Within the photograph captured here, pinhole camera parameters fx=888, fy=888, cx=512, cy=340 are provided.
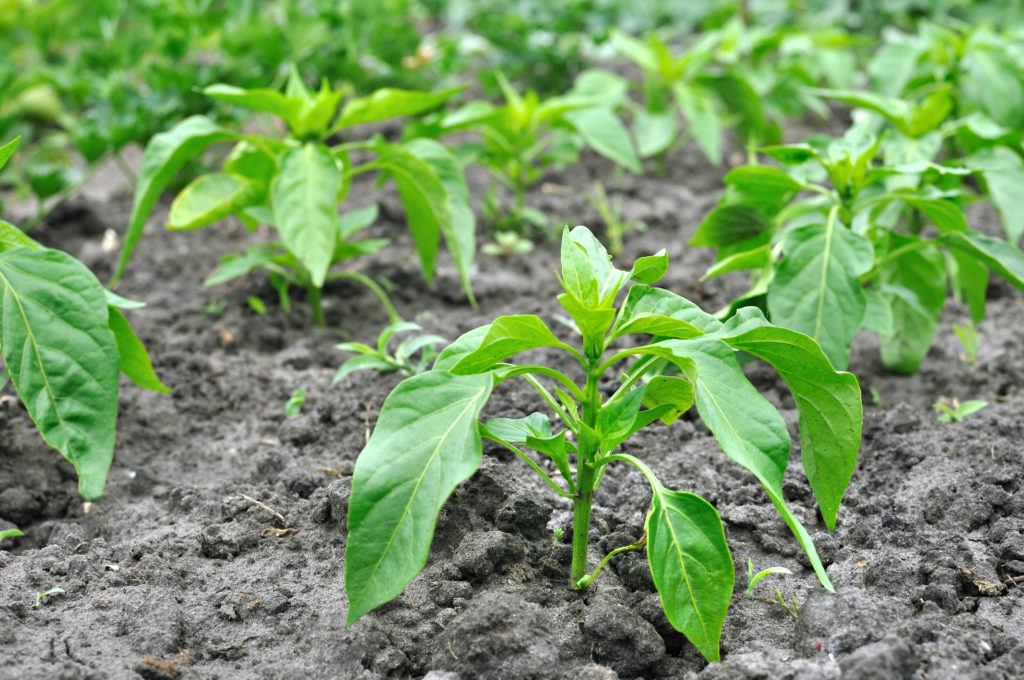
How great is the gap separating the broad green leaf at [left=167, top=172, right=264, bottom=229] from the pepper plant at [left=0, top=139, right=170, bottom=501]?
772 mm

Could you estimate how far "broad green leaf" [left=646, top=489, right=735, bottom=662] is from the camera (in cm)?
155

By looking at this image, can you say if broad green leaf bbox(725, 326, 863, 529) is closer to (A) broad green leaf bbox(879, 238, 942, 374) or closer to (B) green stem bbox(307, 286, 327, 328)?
(A) broad green leaf bbox(879, 238, 942, 374)

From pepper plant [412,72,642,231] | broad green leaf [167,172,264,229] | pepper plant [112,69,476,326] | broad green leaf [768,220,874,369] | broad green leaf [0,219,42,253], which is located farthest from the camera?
pepper plant [412,72,642,231]

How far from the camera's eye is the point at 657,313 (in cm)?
180

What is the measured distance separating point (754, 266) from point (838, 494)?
827 millimetres

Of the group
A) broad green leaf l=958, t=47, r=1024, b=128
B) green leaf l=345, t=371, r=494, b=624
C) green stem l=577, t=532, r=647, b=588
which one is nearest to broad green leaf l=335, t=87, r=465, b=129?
green leaf l=345, t=371, r=494, b=624

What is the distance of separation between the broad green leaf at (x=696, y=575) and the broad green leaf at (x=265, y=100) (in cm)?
183

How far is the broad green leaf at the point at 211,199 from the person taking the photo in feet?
9.12

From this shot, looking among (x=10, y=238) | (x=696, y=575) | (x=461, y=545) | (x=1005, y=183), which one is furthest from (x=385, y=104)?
(x=1005, y=183)

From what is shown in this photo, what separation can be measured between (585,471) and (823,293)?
2.83ft

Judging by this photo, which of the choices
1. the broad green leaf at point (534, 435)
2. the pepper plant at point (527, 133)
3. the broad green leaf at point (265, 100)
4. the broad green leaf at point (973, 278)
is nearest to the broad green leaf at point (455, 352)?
the broad green leaf at point (534, 435)

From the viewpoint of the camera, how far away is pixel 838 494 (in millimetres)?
1774

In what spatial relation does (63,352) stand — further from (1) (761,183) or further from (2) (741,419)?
(1) (761,183)

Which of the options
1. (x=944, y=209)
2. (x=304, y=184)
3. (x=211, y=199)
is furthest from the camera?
(x=211, y=199)
